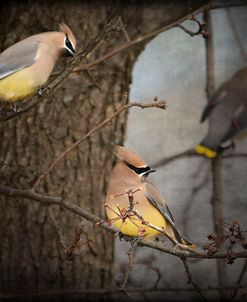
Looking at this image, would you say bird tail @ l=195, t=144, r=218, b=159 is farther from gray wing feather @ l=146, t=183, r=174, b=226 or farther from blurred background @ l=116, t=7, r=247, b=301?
gray wing feather @ l=146, t=183, r=174, b=226

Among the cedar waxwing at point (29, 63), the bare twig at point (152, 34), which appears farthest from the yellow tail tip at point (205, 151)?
the cedar waxwing at point (29, 63)

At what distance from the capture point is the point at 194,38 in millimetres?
2355

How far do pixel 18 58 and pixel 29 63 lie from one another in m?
0.04

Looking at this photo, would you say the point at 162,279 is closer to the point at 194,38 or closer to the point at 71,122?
the point at 71,122

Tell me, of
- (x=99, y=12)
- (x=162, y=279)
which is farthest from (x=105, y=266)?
(x=99, y=12)

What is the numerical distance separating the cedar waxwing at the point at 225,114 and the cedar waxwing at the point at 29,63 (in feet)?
1.75

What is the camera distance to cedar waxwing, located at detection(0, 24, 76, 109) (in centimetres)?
200

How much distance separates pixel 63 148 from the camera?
2.38 m

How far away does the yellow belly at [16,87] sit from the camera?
1.99 m

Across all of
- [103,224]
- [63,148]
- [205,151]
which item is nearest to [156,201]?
[103,224]

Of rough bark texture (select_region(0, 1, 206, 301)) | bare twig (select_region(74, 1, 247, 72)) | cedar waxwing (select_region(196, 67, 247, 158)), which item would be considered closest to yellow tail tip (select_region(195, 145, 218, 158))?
cedar waxwing (select_region(196, 67, 247, 158))

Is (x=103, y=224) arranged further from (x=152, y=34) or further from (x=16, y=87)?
(x=152, y=34)

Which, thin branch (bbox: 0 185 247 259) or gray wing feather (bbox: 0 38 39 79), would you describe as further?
gray wing feather (bbox: 0 38 39 79)

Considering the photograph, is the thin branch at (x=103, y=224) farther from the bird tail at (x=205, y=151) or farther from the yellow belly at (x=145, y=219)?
the bird tail at (x=205, y=151)
